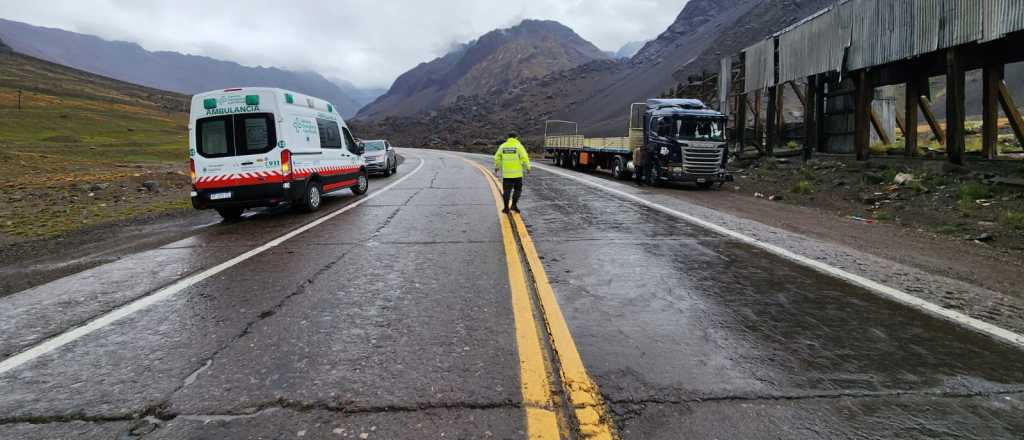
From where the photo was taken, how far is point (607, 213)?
10133 millimetres

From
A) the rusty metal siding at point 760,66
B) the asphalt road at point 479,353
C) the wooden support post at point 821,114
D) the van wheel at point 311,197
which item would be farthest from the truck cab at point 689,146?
the asphalt road at point 479,353

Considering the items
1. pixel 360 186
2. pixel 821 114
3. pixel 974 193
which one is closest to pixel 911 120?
pixel 821 114

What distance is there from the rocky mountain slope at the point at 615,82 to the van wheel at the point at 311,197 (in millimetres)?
46758

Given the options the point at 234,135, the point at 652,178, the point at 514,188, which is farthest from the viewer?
the point at 652,178

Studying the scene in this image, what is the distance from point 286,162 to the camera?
10289mm

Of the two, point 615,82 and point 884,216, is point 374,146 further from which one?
point 615,82

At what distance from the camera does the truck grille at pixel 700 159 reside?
624 inches

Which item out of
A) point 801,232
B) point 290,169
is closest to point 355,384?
point 801,232

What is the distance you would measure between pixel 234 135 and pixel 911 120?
18.7 metres

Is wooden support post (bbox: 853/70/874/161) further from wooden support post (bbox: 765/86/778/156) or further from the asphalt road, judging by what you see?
the asphalt road

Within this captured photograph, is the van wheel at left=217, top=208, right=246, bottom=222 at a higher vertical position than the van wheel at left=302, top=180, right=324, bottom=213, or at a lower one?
lower

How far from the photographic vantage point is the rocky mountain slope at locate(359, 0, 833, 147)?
6969 centimetres

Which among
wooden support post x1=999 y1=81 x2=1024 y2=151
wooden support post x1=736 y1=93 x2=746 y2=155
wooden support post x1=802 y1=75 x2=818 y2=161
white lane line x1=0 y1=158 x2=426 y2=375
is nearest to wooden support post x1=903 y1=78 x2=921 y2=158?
wooden support post x1=999 y1=81 x2=1024 y2=151

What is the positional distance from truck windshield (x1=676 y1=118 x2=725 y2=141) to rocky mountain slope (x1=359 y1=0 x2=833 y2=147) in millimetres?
→ 39673
